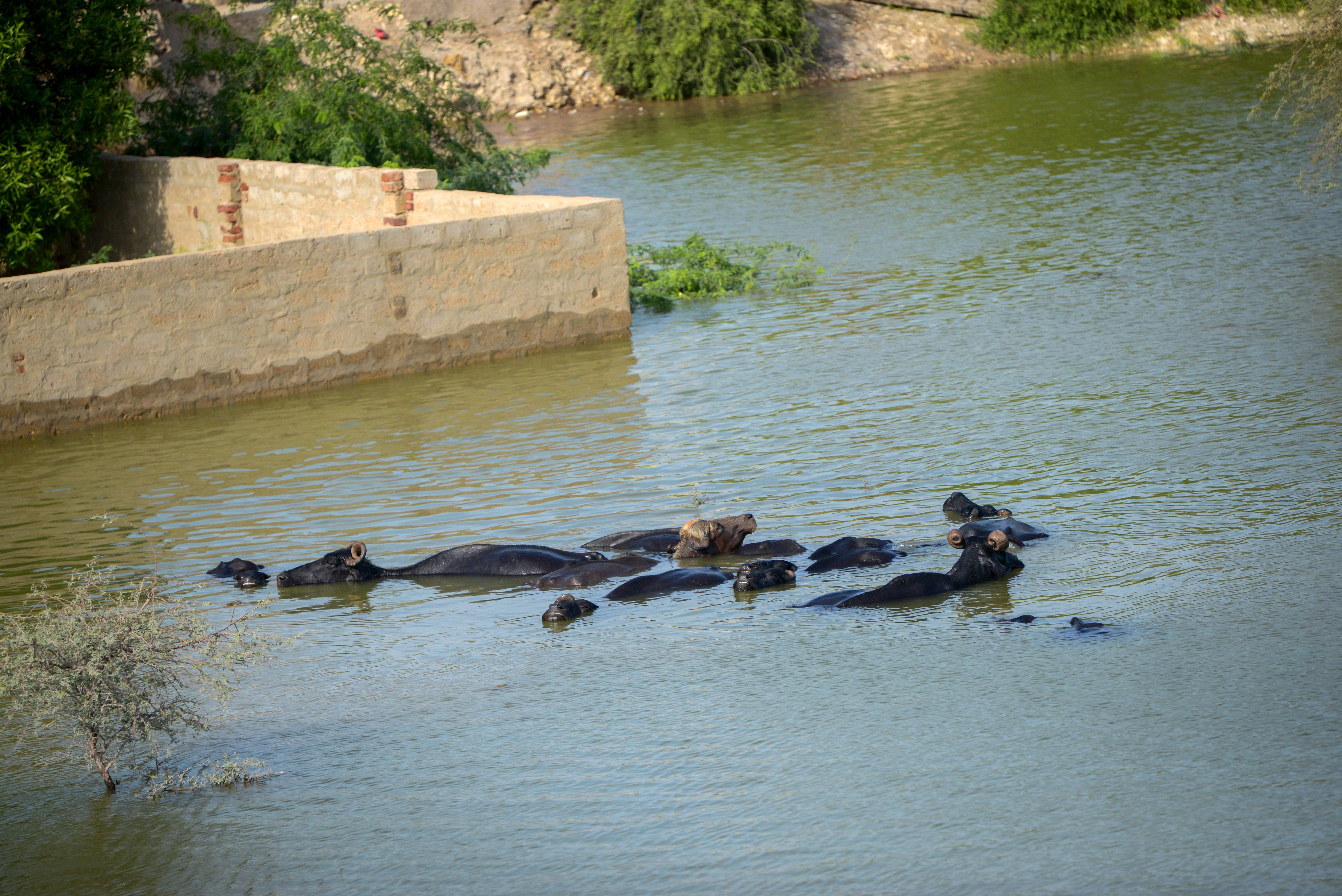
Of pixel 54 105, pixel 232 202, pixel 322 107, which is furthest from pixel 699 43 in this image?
pixel 54 105

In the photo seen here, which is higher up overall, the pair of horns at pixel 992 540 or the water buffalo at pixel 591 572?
the pair of horns at pixel 992 540

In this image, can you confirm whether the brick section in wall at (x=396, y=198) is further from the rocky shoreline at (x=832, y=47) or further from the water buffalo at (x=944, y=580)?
the rocky shoreline at (x=832, y=47)

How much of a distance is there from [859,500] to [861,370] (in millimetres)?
3400

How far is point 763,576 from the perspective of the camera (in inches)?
284

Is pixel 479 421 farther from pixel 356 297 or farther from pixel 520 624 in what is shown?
pixel 520 624

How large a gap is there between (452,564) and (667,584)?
137cm

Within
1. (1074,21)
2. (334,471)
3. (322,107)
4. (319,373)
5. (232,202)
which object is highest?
(1074,21)

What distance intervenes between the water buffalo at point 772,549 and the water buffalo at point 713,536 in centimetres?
6

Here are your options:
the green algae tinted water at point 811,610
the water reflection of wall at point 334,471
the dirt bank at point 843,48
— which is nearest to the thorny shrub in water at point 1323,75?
the green algae tinted water at point 811,610

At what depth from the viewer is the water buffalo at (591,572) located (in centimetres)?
752

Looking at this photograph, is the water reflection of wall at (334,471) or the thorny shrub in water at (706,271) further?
the thorny shrub in water at (706,271)

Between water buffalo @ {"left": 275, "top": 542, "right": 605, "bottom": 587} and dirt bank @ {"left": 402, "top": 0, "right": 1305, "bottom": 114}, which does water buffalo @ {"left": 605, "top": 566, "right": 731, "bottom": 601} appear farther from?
dirt bank @ {"left": 402, "top": 0, "right": 1305, "bottom": 114}

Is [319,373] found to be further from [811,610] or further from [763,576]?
[811,610]

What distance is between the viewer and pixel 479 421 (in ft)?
37.5
